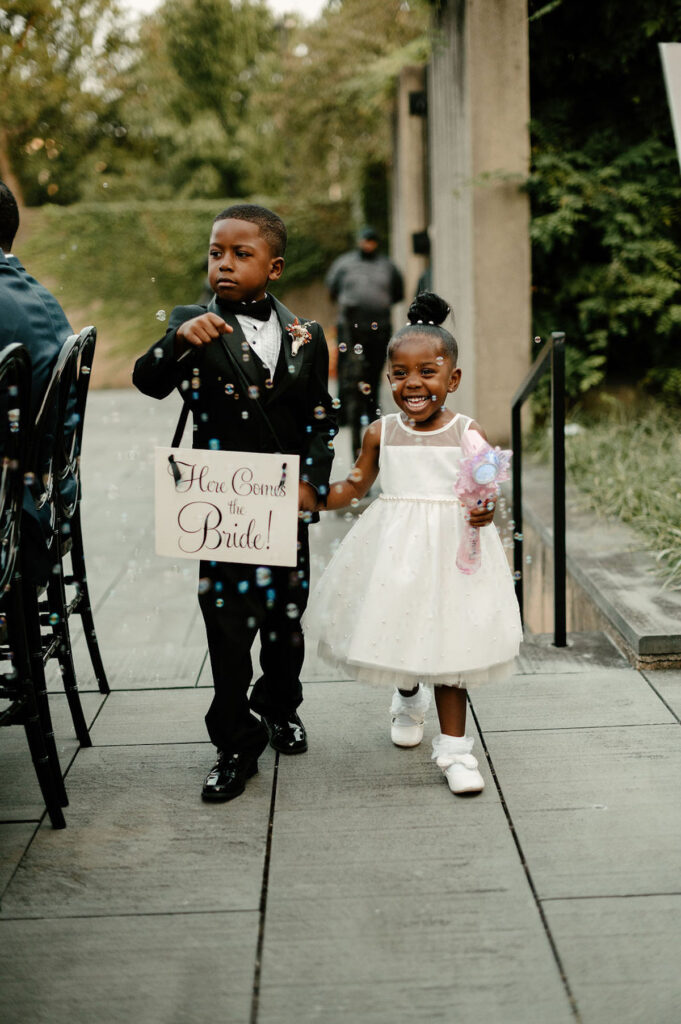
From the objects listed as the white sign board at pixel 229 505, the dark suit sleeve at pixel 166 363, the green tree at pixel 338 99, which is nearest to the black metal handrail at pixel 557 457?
the white sign board at pixel 229 505

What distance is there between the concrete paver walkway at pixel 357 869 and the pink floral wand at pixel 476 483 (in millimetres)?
664

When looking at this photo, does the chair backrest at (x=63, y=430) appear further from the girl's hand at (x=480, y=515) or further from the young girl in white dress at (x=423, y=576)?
the girl's hand at (x=480, y=515)

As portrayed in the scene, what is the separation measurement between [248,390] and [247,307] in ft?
0.74

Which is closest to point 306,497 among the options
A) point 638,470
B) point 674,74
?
point 638,470

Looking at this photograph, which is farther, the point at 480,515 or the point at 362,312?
the point at 362,312

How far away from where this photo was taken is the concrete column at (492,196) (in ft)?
22.6

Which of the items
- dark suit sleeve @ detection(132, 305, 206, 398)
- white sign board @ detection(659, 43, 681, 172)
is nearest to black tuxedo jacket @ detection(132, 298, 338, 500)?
dark suit sleeve @ detection(132, 305, 206, 398)

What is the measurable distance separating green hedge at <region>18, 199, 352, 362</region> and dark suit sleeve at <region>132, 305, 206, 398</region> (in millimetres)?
14671

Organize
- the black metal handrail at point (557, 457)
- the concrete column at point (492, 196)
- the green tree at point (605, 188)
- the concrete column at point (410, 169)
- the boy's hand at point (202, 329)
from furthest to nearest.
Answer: the concrete column at point (410, 169), the green tree at point (605, 188), the concrete column at point (492, 196), the black metal handrail at point (557, 457), the boy's hand at point (202, 329)

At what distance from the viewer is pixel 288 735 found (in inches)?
119

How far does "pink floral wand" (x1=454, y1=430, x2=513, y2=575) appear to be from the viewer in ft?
8.27

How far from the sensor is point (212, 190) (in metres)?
25.2

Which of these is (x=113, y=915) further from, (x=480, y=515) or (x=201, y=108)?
(x=201, y=108)

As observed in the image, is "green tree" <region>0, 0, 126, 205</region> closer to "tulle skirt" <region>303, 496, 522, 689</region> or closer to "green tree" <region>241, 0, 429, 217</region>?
"green tree" <region>241, 0, 429, 217</region>
